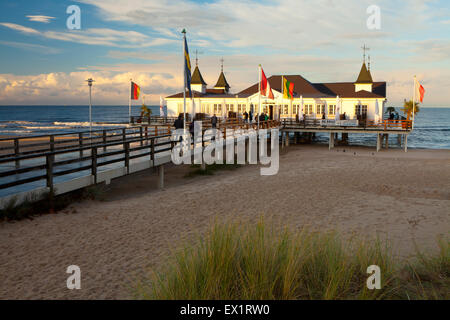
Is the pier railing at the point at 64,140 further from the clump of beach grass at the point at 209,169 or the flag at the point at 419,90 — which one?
the flag at the point at 419,90

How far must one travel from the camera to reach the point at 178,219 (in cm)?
991

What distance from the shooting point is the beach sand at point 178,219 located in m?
6.43

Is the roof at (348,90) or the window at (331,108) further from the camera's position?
the roof at (348,90)

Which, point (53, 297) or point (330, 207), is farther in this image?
point (330, 207)

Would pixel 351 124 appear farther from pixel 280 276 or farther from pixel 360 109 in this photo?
pixel 280 276

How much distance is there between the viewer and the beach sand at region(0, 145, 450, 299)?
21.1 ft

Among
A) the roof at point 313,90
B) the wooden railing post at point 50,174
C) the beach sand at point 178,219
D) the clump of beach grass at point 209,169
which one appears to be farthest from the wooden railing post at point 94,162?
the roof at point 313,90

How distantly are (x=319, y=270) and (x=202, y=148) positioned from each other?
1285cm

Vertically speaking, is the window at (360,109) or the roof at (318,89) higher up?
the roof at (318,89)

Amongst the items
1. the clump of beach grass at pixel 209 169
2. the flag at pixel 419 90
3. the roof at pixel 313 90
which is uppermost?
the roof at pixel 313 90

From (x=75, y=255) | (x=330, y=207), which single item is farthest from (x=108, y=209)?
(x=330, y=207)

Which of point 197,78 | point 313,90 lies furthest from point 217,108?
point 313,90
